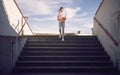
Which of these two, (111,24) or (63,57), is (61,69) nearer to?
(63,57)

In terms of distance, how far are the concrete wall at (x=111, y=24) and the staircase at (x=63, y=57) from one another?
326mm

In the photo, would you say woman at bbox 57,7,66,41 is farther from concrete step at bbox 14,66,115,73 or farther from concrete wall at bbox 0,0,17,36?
concrete step at bbox 14,66,115,73

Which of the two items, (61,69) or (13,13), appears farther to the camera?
(13,13)

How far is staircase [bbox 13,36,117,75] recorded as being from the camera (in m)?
10.0

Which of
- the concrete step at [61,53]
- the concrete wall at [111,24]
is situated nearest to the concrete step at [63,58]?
the concrete step at [61,53]

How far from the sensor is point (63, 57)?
1103 cm

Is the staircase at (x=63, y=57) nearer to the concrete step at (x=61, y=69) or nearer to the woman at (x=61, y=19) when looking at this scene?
the concrete step at (x=61, y=69)

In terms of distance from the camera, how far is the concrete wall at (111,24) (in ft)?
32.9

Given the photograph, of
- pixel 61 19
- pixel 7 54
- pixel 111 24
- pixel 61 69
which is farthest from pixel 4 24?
pixel 111 24

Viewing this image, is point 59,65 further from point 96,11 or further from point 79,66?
point 96,11

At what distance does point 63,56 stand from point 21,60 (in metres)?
1.72

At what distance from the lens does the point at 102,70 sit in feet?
33.0

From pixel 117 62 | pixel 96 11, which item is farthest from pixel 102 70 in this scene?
pixel 96 11

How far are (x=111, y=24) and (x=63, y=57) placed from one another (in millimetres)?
2389
